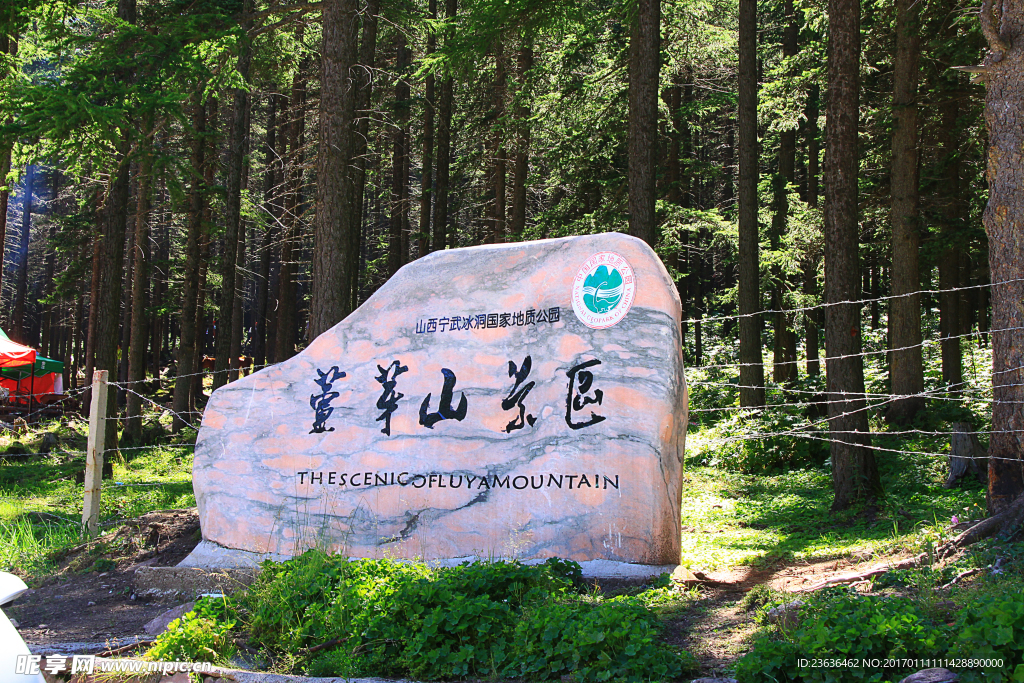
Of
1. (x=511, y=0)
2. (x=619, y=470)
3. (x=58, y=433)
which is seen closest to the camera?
(x=619, y=470)

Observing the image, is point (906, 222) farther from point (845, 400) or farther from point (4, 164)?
point (4, 164)

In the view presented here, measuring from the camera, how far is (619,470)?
6836 mm

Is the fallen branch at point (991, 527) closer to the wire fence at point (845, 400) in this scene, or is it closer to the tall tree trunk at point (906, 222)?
the wire fence at point (845, 400)

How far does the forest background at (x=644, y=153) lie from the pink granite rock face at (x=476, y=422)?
4.21 ft

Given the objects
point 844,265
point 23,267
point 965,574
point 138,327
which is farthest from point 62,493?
point 23,267

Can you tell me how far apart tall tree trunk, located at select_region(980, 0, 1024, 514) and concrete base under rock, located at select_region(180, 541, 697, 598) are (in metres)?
2.75

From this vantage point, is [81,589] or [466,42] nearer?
[81,589]

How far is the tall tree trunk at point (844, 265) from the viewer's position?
962 centimetres

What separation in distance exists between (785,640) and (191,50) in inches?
446

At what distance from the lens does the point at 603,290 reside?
727cm

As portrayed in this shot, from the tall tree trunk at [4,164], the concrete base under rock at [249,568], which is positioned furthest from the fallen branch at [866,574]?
the tall tree trunk at [4,164]

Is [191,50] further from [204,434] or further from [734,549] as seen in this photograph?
[734,549]

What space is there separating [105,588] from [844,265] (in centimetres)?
890

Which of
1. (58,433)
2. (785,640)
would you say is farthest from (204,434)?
(58,433)
